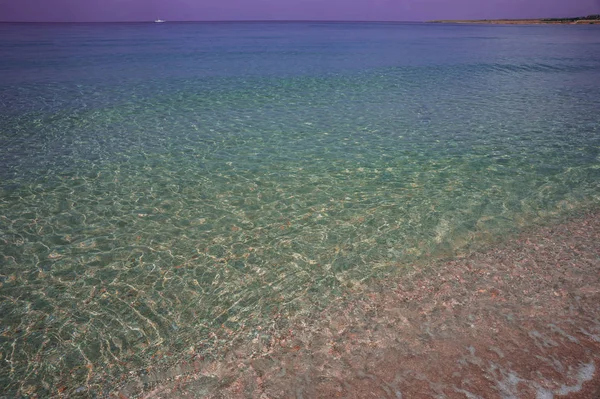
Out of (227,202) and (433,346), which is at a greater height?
(227,202)

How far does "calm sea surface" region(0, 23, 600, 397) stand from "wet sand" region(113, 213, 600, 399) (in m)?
0.36

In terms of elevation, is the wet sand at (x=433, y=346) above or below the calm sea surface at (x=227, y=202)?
below

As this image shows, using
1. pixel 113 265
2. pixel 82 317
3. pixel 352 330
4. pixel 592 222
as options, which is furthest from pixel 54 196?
pixel 592 222

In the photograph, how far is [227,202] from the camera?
756 centimetres

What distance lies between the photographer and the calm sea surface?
15.1 ft

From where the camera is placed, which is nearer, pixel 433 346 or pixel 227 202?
pixel 433 346

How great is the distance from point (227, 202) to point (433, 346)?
481 cm

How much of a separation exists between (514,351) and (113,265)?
5.48m

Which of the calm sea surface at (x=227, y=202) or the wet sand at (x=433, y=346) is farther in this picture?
the calm sea surface at (x=227, y=202)

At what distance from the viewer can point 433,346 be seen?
163 inches

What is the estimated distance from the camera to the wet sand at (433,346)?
3.70m

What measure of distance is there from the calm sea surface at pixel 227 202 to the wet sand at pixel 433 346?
1.20ft

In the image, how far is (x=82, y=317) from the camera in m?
4.69

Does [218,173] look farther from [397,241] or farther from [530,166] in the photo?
[530,166]
